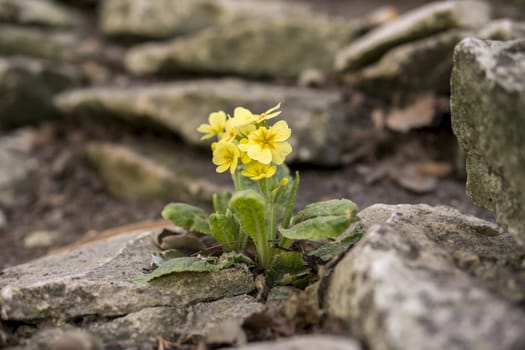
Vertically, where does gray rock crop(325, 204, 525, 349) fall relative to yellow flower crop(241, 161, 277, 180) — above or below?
below

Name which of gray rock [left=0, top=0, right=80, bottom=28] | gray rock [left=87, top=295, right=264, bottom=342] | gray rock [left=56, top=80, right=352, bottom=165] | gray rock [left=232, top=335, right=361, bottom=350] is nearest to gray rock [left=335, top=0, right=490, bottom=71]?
gray rock [left=56, top=80, right=352, bottom=165]

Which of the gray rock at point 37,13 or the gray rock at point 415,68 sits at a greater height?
the gray rock at point 37,13

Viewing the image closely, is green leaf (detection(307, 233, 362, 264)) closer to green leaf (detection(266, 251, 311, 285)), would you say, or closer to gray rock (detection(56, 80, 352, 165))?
green leaf (detection(266, 251, 311, 285))

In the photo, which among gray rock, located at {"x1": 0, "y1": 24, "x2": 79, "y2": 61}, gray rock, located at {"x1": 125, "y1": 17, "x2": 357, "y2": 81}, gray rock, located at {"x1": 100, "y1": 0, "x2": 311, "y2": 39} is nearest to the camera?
gray rock, located at {"x1": 125, "y1": 17, "x2": 357, "y2": 81}

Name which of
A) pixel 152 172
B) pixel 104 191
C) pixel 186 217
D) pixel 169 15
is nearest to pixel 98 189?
pixel 104 191

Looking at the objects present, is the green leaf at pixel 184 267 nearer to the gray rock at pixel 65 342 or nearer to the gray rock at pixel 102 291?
the gray rock at pixel 102 291

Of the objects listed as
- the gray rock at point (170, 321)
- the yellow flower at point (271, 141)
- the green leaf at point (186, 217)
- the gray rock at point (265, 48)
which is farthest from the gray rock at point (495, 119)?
the gray rock at point (265, 48)
